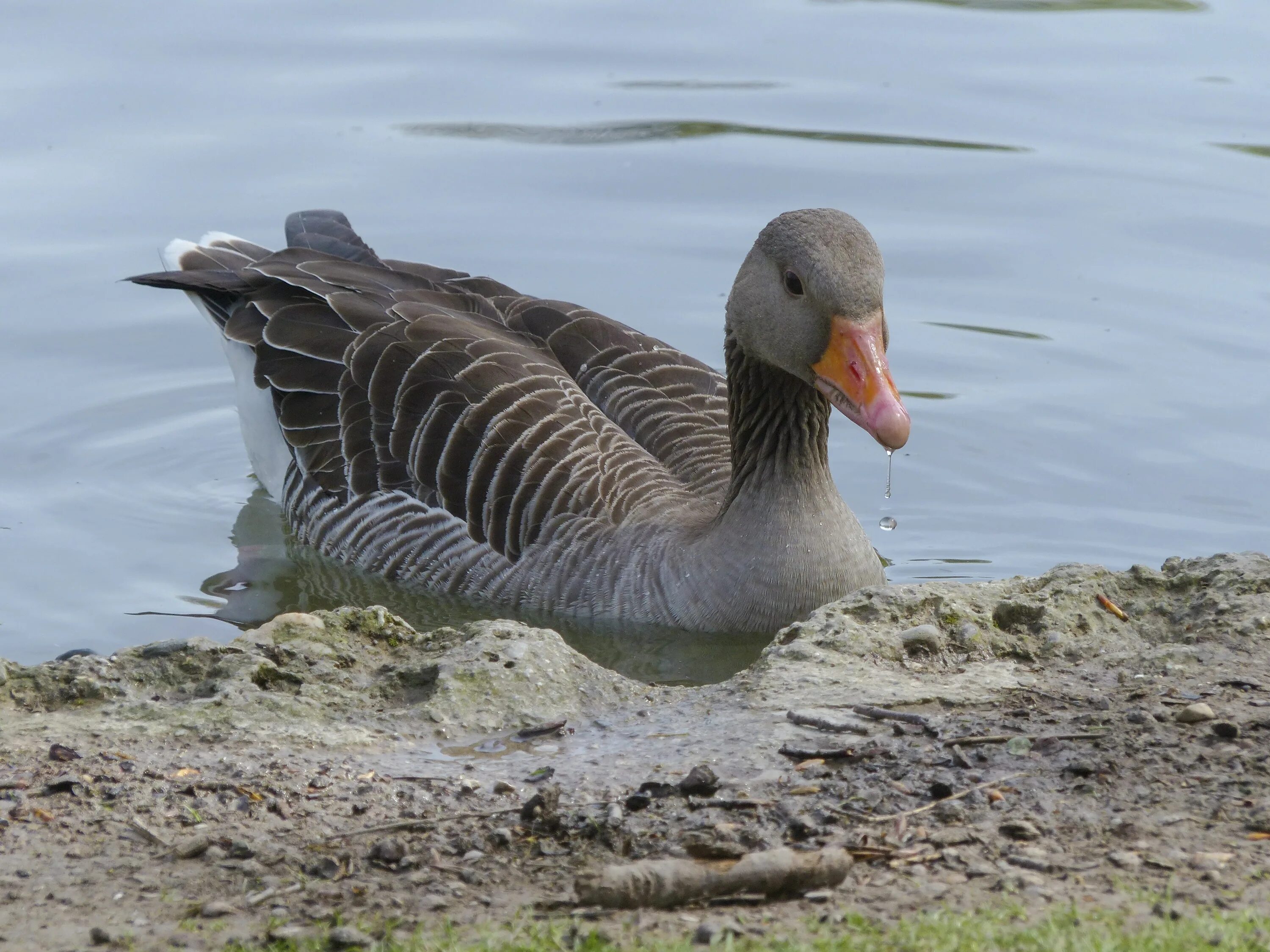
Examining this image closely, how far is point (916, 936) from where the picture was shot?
3854 millimetres

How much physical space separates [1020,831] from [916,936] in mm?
779

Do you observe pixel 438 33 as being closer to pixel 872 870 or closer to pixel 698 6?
pixel 698 6

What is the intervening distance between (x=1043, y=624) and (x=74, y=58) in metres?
13.5

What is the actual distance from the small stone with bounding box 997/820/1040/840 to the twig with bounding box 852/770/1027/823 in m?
0.20

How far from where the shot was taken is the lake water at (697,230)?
1006cm

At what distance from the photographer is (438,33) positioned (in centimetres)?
1792

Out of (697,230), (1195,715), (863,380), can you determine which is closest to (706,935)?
(1195,715)

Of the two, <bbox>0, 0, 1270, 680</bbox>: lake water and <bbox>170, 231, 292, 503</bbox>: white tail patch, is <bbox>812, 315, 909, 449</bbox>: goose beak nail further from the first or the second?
<bbox>170, 231, 292, 503</bbox>: white tail patch

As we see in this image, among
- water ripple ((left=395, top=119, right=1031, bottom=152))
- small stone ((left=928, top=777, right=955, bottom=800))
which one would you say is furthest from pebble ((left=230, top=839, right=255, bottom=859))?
water ripple ((left=395, top=119, right=1031, bottom=152))

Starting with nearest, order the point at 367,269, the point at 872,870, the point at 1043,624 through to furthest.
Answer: the point at 872,870
the point at 1043,624
the point at 367,269

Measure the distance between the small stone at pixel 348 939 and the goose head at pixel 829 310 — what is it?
3.92m

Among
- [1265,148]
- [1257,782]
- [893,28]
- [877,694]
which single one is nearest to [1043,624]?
[877,694]

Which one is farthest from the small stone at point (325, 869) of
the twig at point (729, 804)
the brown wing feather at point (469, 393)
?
the brown wing feather at point (469, 393)

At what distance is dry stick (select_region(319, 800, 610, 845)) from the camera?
183 inches
